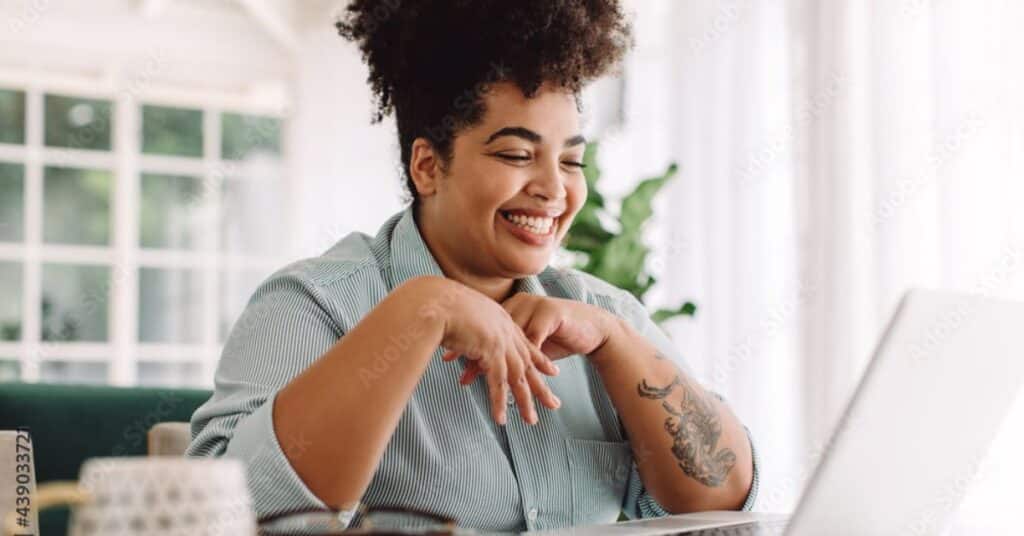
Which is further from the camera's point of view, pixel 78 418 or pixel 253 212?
pixel 253 212

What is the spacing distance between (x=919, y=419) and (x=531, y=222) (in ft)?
2.11

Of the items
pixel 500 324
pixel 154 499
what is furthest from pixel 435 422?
pixel 154 499

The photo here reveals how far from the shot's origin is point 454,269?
5.22 ft

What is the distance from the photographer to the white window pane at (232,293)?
564 cm

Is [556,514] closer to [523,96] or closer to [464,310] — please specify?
[464,310]

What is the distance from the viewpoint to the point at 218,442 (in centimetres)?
123

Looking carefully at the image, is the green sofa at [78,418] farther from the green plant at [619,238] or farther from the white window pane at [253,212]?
the white window pane at [253,212]

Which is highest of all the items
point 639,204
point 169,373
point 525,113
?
point 525,113

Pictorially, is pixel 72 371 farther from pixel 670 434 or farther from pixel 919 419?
pixel 919 419

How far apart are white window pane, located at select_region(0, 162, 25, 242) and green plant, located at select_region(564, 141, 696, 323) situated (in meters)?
3.18

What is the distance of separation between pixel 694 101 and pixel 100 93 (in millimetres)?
2950

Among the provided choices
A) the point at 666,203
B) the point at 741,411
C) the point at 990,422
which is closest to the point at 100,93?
the point at 666,203

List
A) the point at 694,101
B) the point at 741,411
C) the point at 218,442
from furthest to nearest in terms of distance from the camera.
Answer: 1. the point at 694,101
2. the point at 741,411
3. the point at 218,442

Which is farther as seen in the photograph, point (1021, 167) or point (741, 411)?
point (741, 411)
